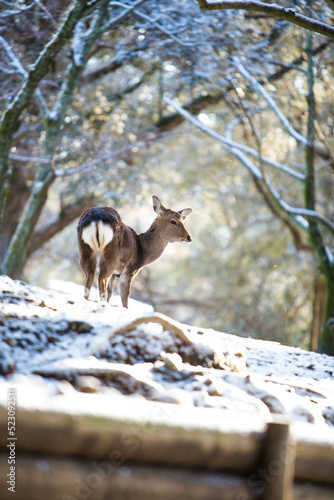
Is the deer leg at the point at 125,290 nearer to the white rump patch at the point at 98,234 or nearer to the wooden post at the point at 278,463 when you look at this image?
the white rump patch at the point at 98,234

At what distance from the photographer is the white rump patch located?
5.18 metres

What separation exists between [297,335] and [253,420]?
13488 millimetres

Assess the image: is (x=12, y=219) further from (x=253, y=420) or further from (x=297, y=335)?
(x=253, y=420)

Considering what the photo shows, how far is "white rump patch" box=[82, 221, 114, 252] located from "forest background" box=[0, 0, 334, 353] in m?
2.00

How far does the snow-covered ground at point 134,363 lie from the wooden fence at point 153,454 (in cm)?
38

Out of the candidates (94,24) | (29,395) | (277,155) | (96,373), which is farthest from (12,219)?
(29,395)

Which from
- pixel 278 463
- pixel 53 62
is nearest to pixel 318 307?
pixel 53 62

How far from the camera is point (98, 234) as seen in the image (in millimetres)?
5188

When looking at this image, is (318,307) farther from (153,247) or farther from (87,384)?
(87,384)

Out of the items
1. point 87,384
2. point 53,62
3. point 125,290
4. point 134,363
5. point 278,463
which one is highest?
point 53,62

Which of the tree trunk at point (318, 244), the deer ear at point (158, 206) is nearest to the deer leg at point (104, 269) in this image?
the deer ear at point (158, 206)

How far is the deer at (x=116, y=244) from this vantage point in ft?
17.1

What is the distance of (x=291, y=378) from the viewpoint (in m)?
4.52

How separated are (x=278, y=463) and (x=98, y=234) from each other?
10.5 ft
